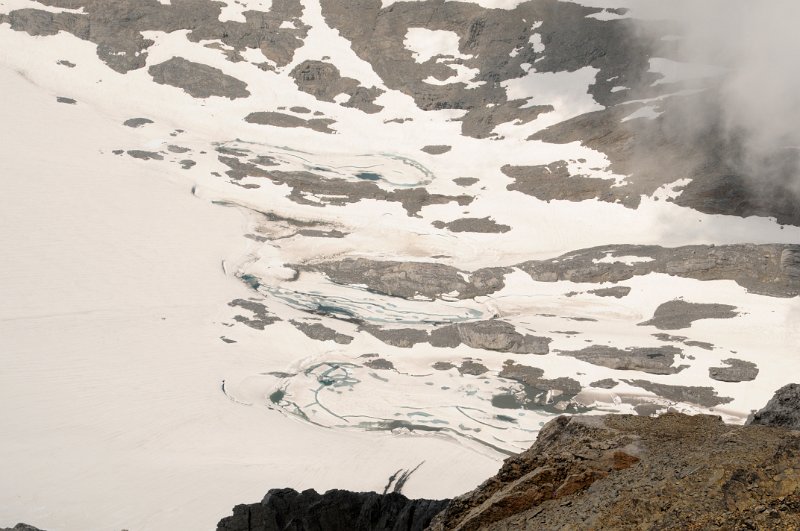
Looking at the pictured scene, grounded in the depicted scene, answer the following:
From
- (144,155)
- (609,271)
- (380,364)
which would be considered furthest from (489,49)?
(380,364)

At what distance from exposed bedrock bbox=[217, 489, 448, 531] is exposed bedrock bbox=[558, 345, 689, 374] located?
29.0m

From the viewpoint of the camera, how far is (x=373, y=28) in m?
103

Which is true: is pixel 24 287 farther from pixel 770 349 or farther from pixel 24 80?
pixel 770 349

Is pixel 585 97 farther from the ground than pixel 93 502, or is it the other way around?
pixel 585 97

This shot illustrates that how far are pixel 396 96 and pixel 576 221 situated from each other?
109 feet

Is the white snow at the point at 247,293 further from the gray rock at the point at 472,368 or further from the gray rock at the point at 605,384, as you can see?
the gray rock at the point at 472,368

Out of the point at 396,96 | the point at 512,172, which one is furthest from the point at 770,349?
the point at 396,96

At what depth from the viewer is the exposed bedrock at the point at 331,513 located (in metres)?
19.0

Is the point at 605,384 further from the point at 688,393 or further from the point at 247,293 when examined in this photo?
the point at 247,293

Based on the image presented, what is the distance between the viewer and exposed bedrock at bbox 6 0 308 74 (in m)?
96.9

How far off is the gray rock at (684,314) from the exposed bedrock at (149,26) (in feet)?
207

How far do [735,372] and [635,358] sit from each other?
5708 millimetres

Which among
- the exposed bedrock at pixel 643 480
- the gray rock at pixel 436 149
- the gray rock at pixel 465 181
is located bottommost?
the exposed bedrock at pixel 643 480

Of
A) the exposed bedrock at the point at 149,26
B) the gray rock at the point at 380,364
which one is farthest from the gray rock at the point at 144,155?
the gray rock at the point at 380,364
